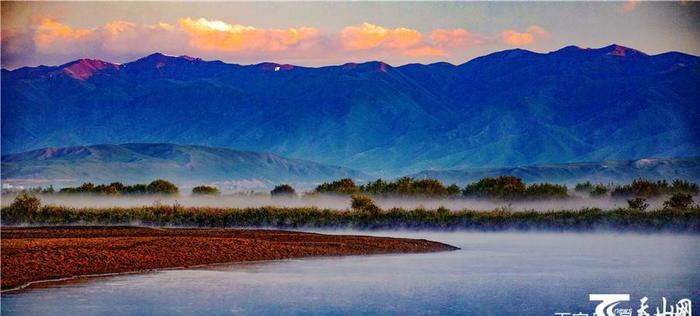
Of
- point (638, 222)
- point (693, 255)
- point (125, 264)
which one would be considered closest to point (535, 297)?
point (125, 264)

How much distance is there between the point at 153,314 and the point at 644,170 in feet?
519

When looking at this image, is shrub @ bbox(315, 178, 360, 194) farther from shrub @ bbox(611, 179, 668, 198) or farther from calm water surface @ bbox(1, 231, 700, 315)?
calm water surface @ bbox(1, 231, 700, 315)

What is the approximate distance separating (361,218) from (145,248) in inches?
950

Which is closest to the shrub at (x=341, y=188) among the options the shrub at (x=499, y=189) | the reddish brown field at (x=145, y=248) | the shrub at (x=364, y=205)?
the shrub at (x=499, y=189)

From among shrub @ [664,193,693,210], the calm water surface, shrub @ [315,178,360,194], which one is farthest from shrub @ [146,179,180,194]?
the calm water surface

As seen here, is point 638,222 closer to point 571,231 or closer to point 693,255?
point 571,231

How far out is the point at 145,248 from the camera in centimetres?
3962

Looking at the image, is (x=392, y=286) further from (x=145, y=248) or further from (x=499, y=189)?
(x=499, y=189)

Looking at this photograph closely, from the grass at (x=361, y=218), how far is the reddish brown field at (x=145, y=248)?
883 centimetres

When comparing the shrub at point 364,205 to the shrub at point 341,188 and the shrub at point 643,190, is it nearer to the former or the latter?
the shrub at point 341,188

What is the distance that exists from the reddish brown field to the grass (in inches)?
348

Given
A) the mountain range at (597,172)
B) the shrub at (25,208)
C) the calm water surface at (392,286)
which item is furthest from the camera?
the mountain range at (597,172)

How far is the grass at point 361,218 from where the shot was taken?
198 ft

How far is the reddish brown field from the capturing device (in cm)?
3434
